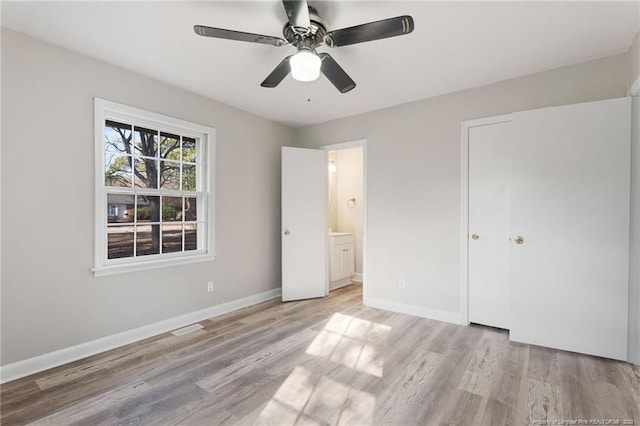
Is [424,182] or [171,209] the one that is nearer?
[171,209]

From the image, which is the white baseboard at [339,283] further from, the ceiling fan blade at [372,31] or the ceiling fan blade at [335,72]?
the ceiling fan blade at [372,31]

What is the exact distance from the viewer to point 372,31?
1864 millimetres

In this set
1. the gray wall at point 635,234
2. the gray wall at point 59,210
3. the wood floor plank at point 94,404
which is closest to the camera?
the wood floor plank at point 94,404

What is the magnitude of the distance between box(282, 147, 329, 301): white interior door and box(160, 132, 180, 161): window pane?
140cm

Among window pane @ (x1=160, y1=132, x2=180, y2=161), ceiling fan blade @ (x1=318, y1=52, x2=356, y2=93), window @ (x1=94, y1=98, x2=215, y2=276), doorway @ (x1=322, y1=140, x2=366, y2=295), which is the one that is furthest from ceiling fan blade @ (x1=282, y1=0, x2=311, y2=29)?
doorway @ (x1=322, y1=140, x2=366, y2=295)

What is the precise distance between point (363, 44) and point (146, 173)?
7.97 feet

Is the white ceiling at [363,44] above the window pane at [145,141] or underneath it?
above

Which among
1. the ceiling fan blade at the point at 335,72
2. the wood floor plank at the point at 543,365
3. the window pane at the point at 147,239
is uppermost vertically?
the ceiling fan blade at the point at 335,72

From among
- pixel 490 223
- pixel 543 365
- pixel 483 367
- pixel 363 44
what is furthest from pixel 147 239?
pixel 543 365

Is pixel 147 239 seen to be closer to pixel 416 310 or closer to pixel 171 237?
pixel 171 237

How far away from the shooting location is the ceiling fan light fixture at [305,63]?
2023 millimetres

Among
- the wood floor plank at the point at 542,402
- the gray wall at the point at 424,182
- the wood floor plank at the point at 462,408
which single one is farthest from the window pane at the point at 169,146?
the wood floor plank at the point at 542,402

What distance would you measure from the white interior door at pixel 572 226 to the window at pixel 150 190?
131 inches

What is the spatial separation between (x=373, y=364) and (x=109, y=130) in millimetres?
3165
